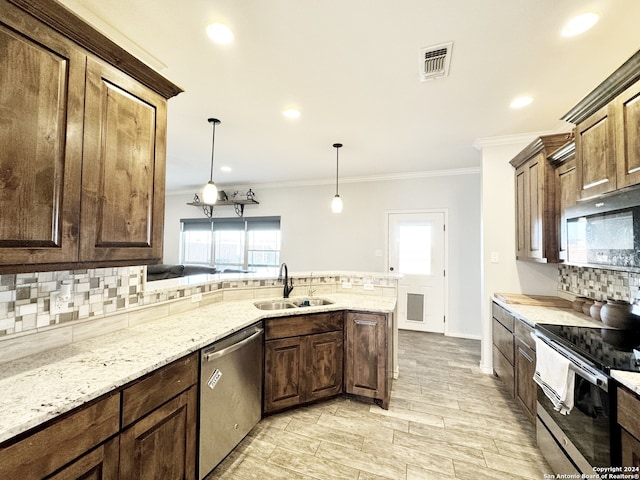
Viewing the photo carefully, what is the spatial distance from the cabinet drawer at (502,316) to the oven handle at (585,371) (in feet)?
2.96

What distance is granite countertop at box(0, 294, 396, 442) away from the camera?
0.90 meters

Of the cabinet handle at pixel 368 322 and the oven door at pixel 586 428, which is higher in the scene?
the cabinet handle at pixel 368 322

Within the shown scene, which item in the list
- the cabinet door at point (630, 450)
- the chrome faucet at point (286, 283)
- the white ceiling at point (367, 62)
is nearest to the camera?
the cabinet door at point (630, 450)

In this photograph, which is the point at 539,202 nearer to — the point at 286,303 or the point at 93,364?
the point at 286,303

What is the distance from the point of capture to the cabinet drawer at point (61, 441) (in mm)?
809

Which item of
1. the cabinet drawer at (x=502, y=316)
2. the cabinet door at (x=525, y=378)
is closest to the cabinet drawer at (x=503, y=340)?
the cabinet drawer at (x=502, y=316)

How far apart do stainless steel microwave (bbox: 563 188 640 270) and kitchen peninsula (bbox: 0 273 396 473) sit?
4.88ft

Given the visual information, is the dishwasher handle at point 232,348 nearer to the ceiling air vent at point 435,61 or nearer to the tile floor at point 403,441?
the tile floor at point 403,441

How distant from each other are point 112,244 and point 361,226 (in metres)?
4.31

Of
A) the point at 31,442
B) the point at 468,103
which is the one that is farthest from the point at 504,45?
the point at 31,442

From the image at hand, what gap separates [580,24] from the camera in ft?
5.26

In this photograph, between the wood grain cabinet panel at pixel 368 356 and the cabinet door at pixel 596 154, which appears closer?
the cabinet door at pixel 596 154

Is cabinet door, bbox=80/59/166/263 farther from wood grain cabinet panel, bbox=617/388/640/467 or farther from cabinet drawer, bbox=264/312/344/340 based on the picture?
wood grain cabinet panel, bbox=617/388/640/467

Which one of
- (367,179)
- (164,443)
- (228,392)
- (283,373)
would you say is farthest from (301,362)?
(367,179)
